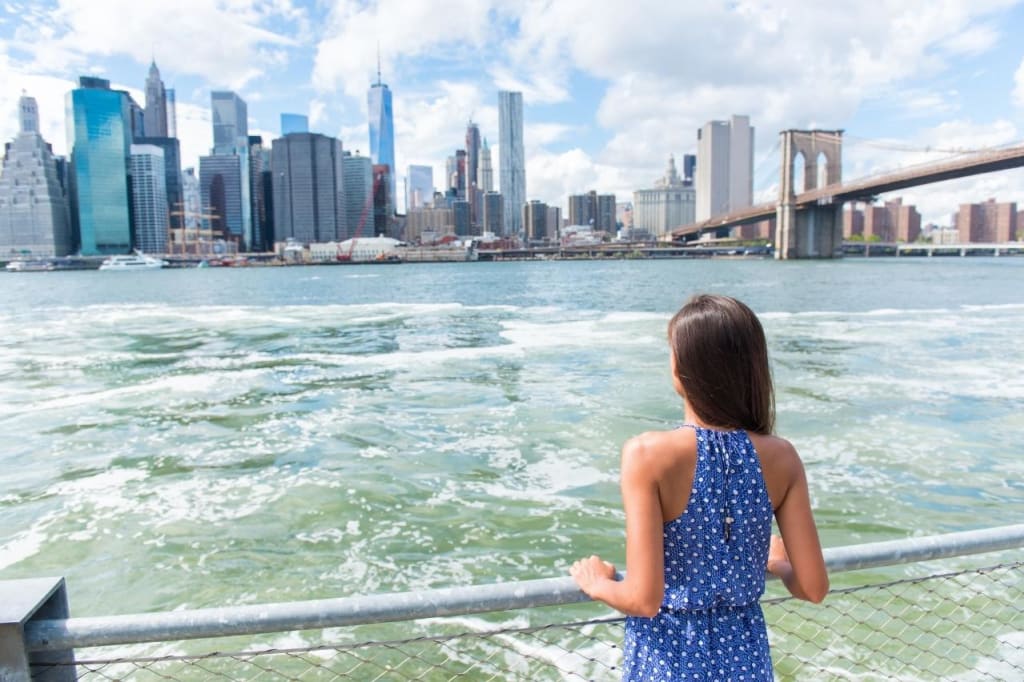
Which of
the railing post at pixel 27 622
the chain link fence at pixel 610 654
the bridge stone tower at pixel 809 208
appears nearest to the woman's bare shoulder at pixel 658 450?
the railing post at pixel 27 622

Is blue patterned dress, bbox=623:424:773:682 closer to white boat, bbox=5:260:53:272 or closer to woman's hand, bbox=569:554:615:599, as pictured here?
woman's hand, bbox=569:554:615:599

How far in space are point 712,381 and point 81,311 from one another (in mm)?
31571

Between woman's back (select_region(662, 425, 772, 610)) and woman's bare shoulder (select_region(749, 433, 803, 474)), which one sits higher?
woman's bare shoulder (select_region(749, 433, 803, 474))

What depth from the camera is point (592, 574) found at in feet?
4.44

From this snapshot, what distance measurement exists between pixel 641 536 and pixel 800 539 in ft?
1.05

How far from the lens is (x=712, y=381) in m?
1.24

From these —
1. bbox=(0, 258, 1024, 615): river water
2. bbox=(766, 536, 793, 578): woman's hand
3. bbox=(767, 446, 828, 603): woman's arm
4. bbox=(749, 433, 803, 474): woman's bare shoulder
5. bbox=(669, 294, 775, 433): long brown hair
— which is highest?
bbox=(669, 294, 775, 433): long brown hair

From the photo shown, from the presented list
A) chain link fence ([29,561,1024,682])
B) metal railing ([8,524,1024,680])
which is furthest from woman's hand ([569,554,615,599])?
chain link fence ([29,561,1024,682])

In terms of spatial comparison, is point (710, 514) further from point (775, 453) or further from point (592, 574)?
point (592, 574)

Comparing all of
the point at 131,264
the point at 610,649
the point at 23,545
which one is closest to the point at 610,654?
the point at 610,649

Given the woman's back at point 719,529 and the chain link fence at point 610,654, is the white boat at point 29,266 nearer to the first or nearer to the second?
the chain link fence at point 610,654

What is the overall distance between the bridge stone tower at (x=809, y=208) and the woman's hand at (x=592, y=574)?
71.0 metres

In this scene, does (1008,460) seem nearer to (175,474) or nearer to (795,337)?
(175,474)

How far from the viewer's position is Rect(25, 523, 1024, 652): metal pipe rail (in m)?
1.26
